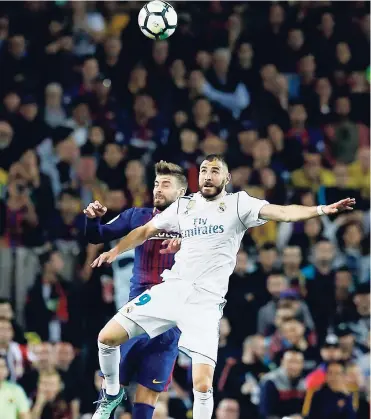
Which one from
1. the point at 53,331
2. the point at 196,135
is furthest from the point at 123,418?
the point at 196,135

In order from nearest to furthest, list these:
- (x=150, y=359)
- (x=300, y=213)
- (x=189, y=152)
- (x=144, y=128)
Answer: (x=300, y=213)
(x=150, y=359)
(x=189, y=152)
(x=144, y=128)

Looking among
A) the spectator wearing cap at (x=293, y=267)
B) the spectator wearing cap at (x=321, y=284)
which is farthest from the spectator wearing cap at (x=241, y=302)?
the spectator wearing cap at (x=321, y=284)

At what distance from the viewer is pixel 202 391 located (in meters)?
8.98

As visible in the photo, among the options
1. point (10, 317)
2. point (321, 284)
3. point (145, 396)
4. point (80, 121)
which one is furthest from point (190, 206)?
point (80, 121)

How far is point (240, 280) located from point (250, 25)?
537 centimetres

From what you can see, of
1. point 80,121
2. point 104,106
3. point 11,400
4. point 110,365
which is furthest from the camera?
point 104,106

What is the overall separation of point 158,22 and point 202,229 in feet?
8.19

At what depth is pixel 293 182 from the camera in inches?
619

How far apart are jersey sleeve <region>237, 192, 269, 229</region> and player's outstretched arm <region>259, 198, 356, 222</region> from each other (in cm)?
4

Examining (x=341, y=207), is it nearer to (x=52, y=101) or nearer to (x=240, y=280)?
(x=240, y=280)

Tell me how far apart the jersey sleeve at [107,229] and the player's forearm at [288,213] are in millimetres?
1292

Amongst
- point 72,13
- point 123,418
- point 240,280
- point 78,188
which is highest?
point 72,13

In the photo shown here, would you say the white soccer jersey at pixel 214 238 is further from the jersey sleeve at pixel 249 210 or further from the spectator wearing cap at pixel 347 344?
the spectator wearing cap at pixel 347 344

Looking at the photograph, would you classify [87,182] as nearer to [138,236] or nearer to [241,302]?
[241,302]
